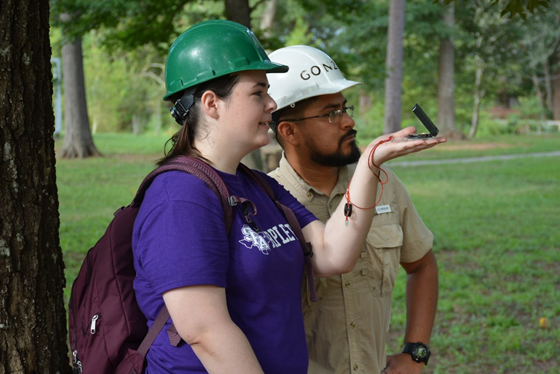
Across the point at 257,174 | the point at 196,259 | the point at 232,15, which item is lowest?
the point at 196,259

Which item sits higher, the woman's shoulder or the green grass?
the woman's shoulder

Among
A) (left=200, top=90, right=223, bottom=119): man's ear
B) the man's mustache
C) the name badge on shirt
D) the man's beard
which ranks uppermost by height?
(left=200, top=90, right=223, bottom=119): man's ear

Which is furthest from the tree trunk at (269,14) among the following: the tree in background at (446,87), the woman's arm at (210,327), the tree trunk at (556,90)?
the woman's arm at (210,327)

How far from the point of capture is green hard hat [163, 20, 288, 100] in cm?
191

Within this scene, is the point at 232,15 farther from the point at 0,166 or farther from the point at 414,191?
the point at 0,166

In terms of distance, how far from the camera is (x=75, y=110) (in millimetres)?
21266

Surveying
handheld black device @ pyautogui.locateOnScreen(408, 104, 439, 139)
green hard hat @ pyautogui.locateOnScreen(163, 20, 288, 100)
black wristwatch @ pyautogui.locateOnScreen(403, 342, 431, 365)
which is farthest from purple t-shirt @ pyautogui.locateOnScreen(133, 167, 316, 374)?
black wristwatch @ pyautogui.locateOnScreen(403, 342, 431, 365)

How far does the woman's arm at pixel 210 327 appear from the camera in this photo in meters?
1.65

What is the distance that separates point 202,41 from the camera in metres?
1.95

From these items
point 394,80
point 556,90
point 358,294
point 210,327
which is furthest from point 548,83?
point 210,327

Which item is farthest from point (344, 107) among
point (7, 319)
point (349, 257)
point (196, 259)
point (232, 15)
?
point (232, 15)

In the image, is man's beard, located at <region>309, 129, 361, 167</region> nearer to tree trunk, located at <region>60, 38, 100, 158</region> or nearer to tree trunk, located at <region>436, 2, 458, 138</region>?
tree trunk, located at <region>60, 38, 100, 158</region>

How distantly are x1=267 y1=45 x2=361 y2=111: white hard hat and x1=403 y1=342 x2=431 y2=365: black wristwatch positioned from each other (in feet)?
3.48

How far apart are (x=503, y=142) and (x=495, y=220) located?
1862cm
